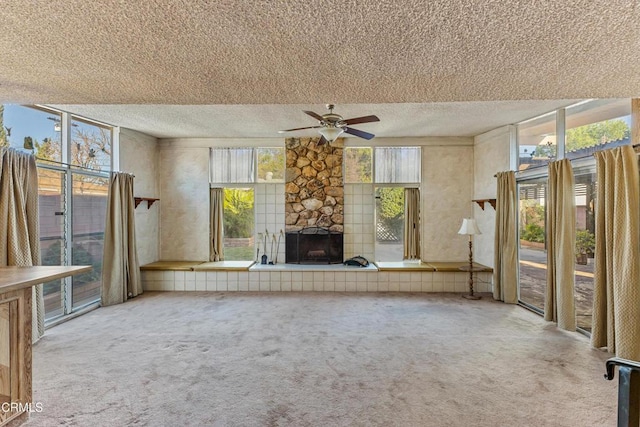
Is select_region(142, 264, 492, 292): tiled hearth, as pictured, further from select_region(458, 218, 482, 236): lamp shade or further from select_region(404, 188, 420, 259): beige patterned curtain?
select_region(458, 218, 482, 236): lamp shade

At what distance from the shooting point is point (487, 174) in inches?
211

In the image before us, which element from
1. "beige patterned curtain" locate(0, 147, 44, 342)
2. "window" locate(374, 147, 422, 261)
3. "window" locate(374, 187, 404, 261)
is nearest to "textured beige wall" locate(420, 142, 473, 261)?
"window" locate(374, 147, 422, 261)

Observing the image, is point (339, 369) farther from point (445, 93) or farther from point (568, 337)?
point (568, 337)

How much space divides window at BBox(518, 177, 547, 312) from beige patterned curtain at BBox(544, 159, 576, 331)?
0.48m

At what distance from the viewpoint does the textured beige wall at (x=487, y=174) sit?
4992mm

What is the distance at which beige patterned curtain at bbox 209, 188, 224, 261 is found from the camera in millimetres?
5945

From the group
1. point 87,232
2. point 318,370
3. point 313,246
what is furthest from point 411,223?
point 87,232

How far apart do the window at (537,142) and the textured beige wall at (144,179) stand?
6.20 meters

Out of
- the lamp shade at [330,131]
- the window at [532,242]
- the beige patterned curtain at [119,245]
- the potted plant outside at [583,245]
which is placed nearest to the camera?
the potted plant outside at [583,245]

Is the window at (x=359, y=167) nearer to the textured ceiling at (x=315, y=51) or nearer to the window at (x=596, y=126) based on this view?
the window at (x=596, y=126)

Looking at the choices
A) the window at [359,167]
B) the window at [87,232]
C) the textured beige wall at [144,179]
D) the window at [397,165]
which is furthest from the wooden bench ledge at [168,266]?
the window at [397,165]

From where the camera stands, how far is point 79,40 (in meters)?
1.23

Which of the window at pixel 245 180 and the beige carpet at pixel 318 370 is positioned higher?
the window at pixel 245 180

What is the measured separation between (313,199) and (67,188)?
12.0 feet
